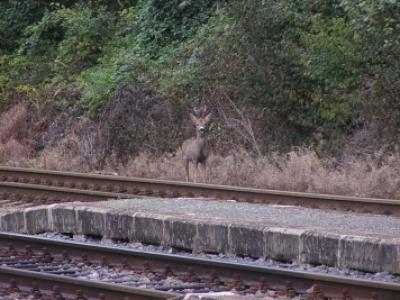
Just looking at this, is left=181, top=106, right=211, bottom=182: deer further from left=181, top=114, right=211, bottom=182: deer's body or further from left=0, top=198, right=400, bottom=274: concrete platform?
left=0, top=198, right=400, bottom=274: concrete platform

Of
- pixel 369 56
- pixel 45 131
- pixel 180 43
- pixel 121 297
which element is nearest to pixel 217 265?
pixel 121 297

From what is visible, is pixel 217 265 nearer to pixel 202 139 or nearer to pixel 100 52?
pixel 202 139

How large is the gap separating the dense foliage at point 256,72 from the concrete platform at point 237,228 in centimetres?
566

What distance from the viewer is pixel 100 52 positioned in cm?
2864

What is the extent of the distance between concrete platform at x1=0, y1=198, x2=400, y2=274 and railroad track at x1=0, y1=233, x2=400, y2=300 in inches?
43.5

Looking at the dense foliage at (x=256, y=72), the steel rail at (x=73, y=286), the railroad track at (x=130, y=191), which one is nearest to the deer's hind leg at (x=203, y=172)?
the railroad track at (x=130, y=191)

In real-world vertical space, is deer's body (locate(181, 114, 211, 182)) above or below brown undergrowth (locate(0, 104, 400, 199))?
above

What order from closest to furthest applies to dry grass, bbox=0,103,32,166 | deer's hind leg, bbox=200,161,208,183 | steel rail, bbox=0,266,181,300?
steel rail, bbox=0,266,181,300 → deer's hind leg, bbox=200,161,208,183 → dry grass, bbox=0,103,32,166

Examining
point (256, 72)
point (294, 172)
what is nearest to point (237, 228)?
point (294, 172)

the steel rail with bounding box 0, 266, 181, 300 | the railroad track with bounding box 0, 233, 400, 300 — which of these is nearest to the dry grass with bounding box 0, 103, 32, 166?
the railroad track with bounding box 0, 233, 400, 300

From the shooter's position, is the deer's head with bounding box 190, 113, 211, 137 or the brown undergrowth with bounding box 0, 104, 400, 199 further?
the deer's head with bounding box 190, 113, 211, 137

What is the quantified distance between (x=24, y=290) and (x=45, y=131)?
1412 cm

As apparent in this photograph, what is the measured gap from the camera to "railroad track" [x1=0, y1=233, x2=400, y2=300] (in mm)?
9508

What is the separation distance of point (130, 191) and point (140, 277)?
6.58 meters
